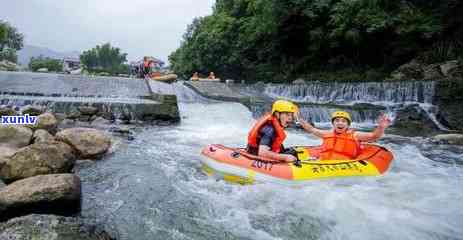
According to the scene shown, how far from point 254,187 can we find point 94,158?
3.35 m

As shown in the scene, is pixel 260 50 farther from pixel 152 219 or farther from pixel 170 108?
pixel 152 219

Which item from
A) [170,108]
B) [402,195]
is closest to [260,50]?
[170,108]

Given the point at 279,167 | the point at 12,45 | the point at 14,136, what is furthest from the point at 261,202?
the point at 12,45

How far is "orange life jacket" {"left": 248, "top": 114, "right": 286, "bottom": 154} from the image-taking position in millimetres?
6793

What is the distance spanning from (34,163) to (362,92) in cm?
1448

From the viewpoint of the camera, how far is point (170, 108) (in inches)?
547

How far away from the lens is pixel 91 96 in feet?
52.0

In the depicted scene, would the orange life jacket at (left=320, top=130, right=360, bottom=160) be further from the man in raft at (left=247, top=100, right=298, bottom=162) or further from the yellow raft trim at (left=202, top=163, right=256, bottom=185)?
the yellow raft trim at (left=202, top=163, right=256, bottom=185)

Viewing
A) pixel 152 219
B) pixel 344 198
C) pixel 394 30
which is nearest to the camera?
pixel 152 219

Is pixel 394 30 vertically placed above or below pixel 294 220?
above

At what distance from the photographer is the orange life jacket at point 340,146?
738 centimetres

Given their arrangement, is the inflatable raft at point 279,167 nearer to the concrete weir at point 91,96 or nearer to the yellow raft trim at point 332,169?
the yellow raft trim at point 332,169

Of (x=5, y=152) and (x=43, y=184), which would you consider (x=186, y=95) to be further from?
(x=43, y=184)

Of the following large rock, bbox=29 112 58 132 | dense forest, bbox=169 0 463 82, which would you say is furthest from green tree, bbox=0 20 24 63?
large rock, bbox=29 112 58 132
